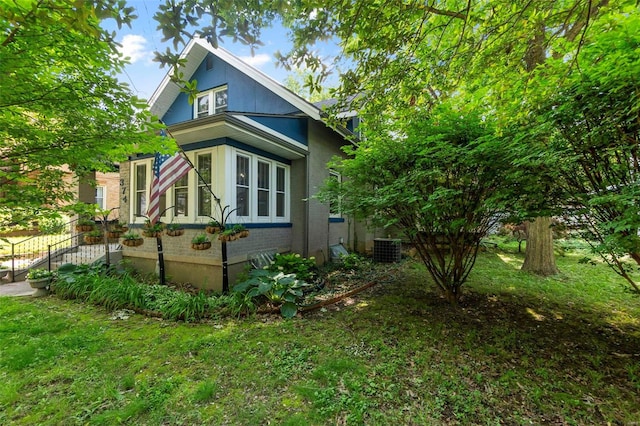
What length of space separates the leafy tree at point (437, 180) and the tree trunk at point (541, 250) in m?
3.92

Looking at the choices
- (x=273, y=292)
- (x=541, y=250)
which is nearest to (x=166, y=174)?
(x=273, y=292)

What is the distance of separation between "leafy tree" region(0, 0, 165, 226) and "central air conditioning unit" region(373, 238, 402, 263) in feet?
24.1

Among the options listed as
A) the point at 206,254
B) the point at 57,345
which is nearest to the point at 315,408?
the point at 57,345

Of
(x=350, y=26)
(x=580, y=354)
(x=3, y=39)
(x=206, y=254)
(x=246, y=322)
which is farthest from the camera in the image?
(x=206, y=254)

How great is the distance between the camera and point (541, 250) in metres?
6.98

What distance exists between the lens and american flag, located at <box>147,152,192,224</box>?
15.5ft

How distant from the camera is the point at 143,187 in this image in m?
7.06

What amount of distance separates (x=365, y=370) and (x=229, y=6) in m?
3.47

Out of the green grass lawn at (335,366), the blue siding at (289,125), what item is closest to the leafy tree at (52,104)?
the green grass lawn at (335,366)

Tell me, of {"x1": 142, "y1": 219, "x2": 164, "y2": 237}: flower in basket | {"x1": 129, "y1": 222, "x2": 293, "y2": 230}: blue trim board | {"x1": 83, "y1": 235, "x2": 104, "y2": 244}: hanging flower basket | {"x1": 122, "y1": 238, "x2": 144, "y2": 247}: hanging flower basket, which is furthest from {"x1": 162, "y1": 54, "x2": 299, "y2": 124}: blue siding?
{"x1": 83, "y1": 235, "x2": 104, "y2": 244}: hanging flower basket

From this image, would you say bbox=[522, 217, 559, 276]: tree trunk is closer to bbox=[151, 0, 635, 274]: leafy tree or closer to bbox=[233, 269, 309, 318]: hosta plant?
bbox=[151, 0, 635, 274]: leafy tree

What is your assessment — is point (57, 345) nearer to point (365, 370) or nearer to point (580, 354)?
point (365, 370)

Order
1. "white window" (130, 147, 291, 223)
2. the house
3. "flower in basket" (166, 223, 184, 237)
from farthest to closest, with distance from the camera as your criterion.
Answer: "white window" (130, 147, 291, 223), the house, "flower in basket" (166, 223, 184, 237)

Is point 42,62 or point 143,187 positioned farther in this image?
point 143,187
